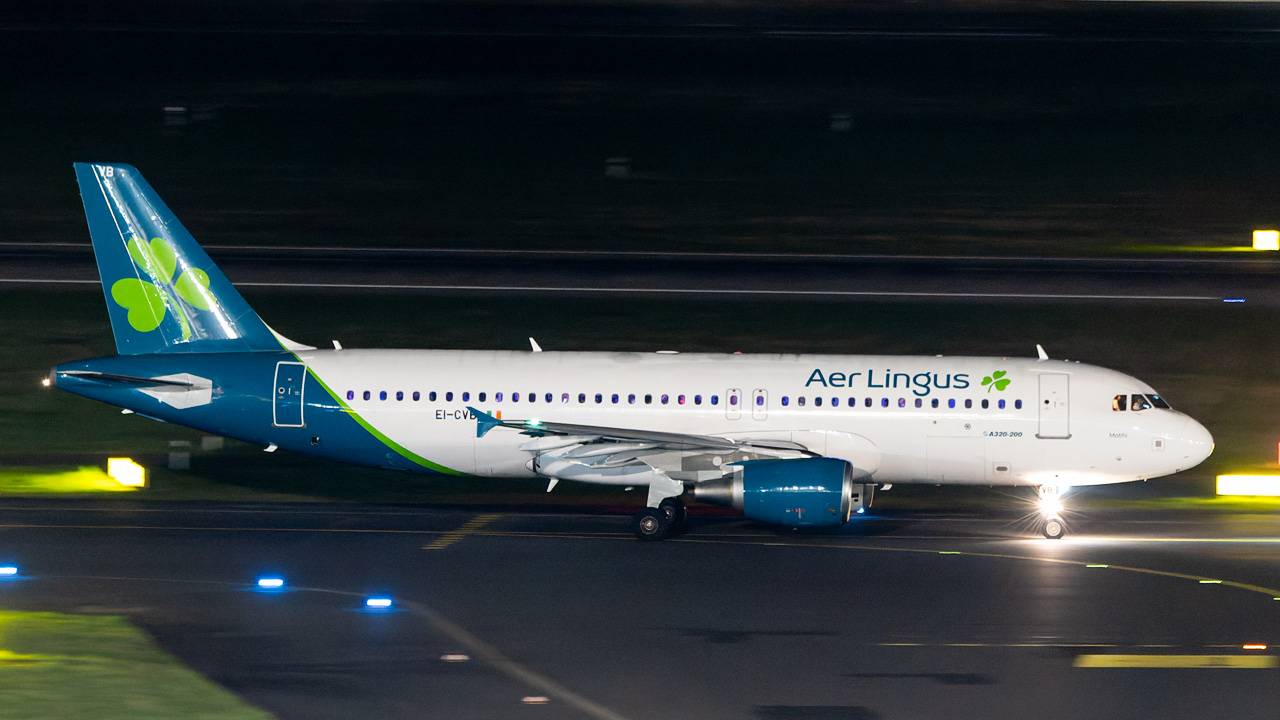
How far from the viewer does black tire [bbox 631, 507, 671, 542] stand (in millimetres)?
24266

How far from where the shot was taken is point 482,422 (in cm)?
2516

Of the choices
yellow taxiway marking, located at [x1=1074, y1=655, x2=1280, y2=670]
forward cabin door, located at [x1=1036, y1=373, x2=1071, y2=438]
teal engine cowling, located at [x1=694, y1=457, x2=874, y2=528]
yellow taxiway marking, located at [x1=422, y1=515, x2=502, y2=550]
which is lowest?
yellow taxiway marking, located at [x1=1074, y1=655, x2=1280, y2=670]

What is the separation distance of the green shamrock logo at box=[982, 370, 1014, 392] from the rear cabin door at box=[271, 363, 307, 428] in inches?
519

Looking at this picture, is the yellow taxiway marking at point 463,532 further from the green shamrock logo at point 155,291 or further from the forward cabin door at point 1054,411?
the forward cabin door at point 1054,411

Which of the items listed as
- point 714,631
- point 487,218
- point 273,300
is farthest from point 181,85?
point 714,631

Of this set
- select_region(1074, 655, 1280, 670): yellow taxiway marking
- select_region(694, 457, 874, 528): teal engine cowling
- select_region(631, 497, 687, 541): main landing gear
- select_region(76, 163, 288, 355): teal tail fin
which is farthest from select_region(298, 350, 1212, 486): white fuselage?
select_region(1074, 655, 1280, 670): yellow taxiway marking

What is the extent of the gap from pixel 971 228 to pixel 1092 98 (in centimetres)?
1889

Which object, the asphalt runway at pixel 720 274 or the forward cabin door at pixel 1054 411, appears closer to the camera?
the forward cabin door at pixel 1054 411

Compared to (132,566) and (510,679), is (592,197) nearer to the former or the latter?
(132,566)

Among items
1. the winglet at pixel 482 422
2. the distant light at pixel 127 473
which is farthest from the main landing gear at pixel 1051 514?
the distant light at pixel 127 473

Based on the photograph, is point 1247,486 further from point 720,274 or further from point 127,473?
point 127,473

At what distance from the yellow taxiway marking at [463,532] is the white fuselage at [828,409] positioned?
3.49ft

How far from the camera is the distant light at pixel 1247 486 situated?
2958cm

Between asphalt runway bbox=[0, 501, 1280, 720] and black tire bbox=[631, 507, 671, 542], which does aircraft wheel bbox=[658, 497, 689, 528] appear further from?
asphalt runway bbox=[0, 501, 1280, 720]
